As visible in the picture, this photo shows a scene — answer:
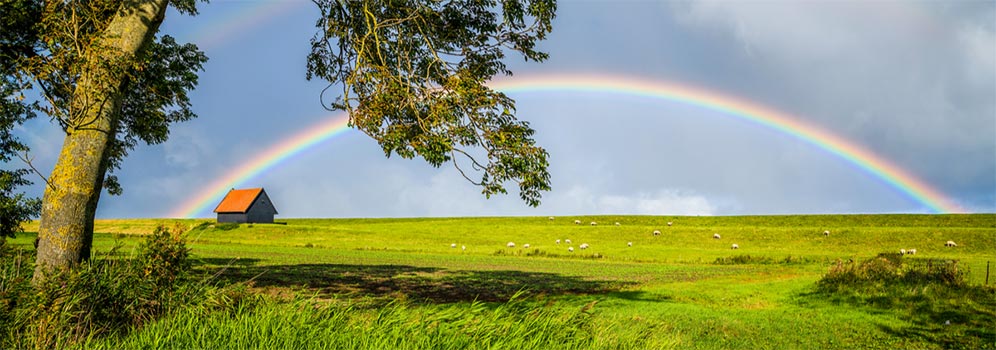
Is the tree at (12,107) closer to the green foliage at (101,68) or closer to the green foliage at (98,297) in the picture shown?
the green foliage at (101,68)

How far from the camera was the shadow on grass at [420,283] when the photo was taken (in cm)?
1816

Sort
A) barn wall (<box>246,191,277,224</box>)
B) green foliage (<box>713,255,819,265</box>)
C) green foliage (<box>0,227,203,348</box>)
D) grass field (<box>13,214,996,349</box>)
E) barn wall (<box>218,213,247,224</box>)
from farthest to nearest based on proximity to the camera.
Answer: barn wall (<box>246,191,277,224</box>)
barn wall (<box>218,213,247,224</box>)
green foliage (<box>713,255,819,265</box>)
green foliage (<box>0,227,203,348</box>)
grass field (<box>13,214,996,349</box>)

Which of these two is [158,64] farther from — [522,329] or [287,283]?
[522,329]

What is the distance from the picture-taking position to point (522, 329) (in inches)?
312

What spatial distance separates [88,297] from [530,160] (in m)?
7.60

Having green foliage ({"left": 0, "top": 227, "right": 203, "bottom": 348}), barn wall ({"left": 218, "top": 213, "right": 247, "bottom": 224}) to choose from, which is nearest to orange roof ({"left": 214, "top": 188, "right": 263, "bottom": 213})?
barn wall ({"left": 218, "top": 213, "right": 247, "bottom": 224})

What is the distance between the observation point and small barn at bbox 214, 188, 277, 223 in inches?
3529

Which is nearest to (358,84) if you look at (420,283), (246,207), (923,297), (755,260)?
(420,283)

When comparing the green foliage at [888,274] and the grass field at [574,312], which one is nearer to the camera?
the grass field at [574,312]

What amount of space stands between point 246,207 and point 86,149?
8382 centimetres

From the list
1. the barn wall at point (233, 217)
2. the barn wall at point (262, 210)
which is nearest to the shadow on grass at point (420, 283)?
the barn wall at point (233, 217)

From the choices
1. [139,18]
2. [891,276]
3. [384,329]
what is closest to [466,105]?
[384,329]

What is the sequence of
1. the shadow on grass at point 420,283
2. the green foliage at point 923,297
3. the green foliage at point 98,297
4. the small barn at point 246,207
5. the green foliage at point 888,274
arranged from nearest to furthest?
1. the green foliage at point 98,297
2. the green foliage at point 923,297
3. the shadow on grass at point 420,283
4. the green foliage at point 888,274
5. the small barn at point 246,207

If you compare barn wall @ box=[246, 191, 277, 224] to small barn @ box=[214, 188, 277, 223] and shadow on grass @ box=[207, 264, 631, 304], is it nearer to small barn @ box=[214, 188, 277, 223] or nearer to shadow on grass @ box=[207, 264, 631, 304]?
small barn @ box=[214, 188, 277, 223]
